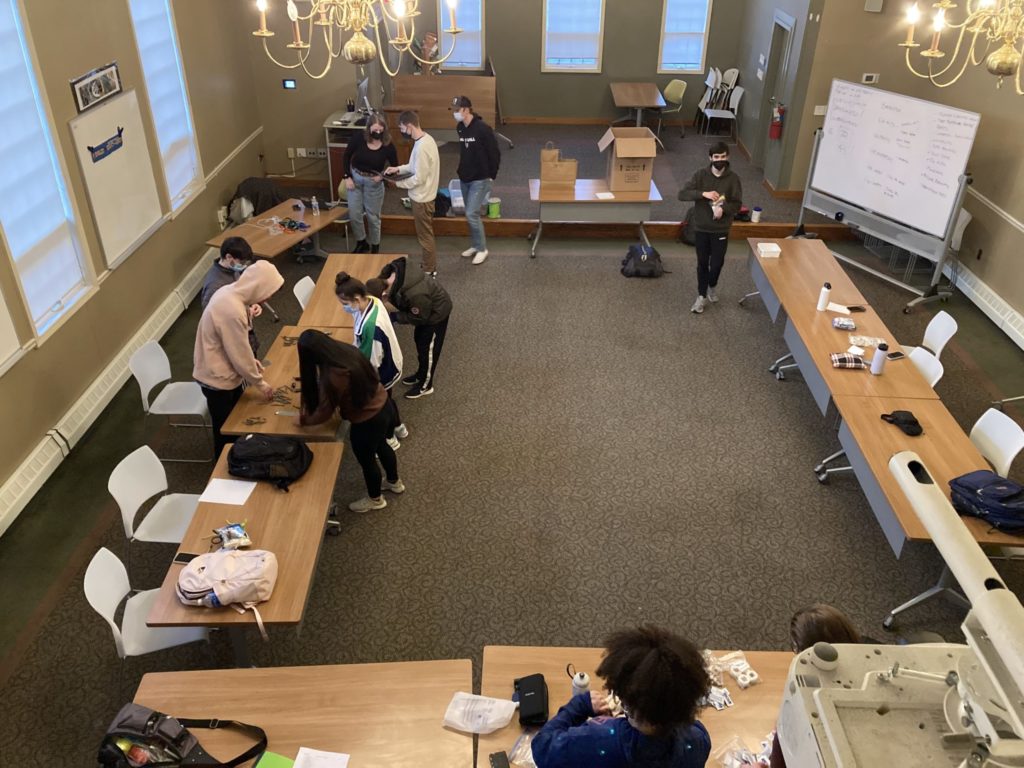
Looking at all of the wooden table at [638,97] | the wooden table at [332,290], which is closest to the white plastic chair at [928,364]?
the wooden table at [332,290]

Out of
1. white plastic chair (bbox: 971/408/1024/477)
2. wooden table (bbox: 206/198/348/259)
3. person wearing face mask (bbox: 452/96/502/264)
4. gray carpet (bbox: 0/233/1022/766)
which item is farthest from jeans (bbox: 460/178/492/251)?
white plastic chair (bbox: 971/408/1024/477)

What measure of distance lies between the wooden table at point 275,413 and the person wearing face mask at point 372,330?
0.41 m

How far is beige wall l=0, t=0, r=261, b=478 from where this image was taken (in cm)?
525

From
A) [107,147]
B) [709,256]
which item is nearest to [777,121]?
[709,256]

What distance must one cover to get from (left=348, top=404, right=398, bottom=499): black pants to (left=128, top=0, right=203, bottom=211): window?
3858mm

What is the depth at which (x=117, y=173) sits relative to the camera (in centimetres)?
632

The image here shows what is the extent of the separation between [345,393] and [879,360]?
3475 millimetres

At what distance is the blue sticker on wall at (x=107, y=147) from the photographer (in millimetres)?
5945

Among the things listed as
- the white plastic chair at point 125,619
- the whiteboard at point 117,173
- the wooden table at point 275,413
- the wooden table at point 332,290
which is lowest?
the white plastic chair at point 125,619

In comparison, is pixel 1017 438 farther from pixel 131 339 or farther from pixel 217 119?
pixel 217 119

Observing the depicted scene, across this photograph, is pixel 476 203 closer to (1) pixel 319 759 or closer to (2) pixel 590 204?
(2) pixel 590 204

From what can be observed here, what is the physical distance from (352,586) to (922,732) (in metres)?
3.52

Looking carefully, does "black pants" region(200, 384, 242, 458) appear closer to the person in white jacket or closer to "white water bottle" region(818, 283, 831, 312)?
the person in white jacket

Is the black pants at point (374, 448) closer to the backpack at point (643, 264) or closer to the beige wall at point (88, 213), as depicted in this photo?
the beige wall at point (88, 213)
